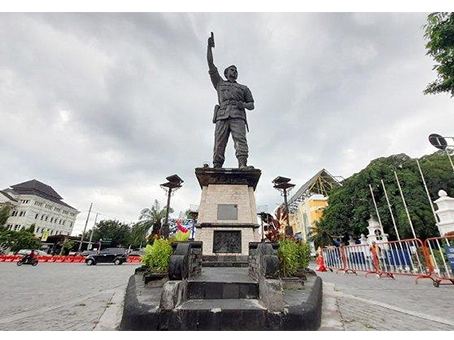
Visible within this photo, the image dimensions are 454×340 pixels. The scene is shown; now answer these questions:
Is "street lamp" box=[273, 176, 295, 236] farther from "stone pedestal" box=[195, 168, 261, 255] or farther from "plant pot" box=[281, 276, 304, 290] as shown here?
"plant pot" box=[281, 276, 304, 290]

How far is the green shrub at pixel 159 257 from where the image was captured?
4309mm

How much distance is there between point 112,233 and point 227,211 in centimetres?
5082

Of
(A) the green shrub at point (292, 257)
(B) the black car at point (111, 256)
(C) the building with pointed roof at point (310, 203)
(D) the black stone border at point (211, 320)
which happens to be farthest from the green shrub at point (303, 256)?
(C) the building with pointed roof at point (310, 203)

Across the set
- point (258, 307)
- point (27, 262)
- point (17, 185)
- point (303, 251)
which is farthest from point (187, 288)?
point (17, 185)

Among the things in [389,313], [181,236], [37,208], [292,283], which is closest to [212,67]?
[181,236]

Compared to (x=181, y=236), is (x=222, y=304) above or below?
below

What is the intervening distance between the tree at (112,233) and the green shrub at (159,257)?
4985 centimetres

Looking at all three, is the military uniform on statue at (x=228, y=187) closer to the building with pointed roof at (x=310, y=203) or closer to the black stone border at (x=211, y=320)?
the black stone border at (x=211, y=320)

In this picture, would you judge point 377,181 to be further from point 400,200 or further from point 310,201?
point 310,201

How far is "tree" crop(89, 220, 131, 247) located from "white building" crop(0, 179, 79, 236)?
28.8ft

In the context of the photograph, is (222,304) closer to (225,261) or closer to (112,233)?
(225,261)

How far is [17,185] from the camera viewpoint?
153 ft

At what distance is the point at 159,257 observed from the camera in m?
4.36

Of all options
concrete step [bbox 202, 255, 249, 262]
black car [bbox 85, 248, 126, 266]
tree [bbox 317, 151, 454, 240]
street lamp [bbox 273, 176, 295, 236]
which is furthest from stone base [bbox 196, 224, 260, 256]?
tree [bbox 317, 151, 454, 240]
